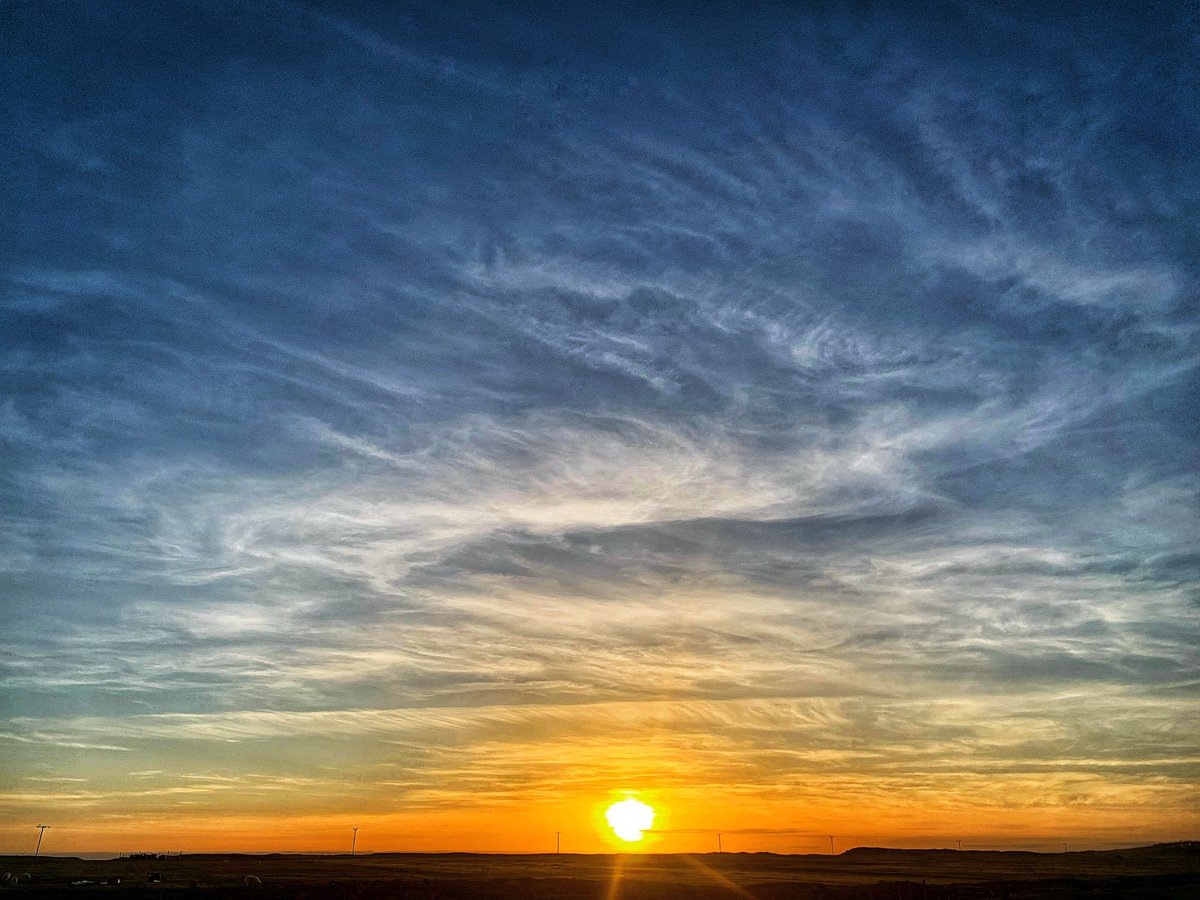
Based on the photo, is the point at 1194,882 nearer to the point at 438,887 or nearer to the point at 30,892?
the point at 438,887

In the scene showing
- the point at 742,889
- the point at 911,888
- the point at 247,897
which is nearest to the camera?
the point at 247,897

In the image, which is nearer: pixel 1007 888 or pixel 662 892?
pixel 662 892

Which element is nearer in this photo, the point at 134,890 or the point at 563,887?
the point at 134,890

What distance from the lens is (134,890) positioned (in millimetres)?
144375

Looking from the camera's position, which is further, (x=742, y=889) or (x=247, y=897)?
(x=742, y=889)

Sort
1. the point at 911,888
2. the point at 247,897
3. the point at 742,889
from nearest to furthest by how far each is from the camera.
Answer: the point at 247,897
the point at 911,888
the point at 742,889

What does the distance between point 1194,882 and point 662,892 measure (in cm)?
9847

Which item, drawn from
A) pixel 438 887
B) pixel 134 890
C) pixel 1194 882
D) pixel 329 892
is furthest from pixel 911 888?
pixel 134 890

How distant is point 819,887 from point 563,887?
4549cm

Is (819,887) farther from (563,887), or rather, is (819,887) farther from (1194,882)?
(1194,882)

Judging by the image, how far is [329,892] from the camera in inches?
5271

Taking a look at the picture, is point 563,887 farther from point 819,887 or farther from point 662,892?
point 819,887

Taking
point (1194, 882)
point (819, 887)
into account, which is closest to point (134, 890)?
point (819, 887)

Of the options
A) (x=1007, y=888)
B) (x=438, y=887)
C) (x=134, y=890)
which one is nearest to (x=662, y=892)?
(x=438, y=887)
